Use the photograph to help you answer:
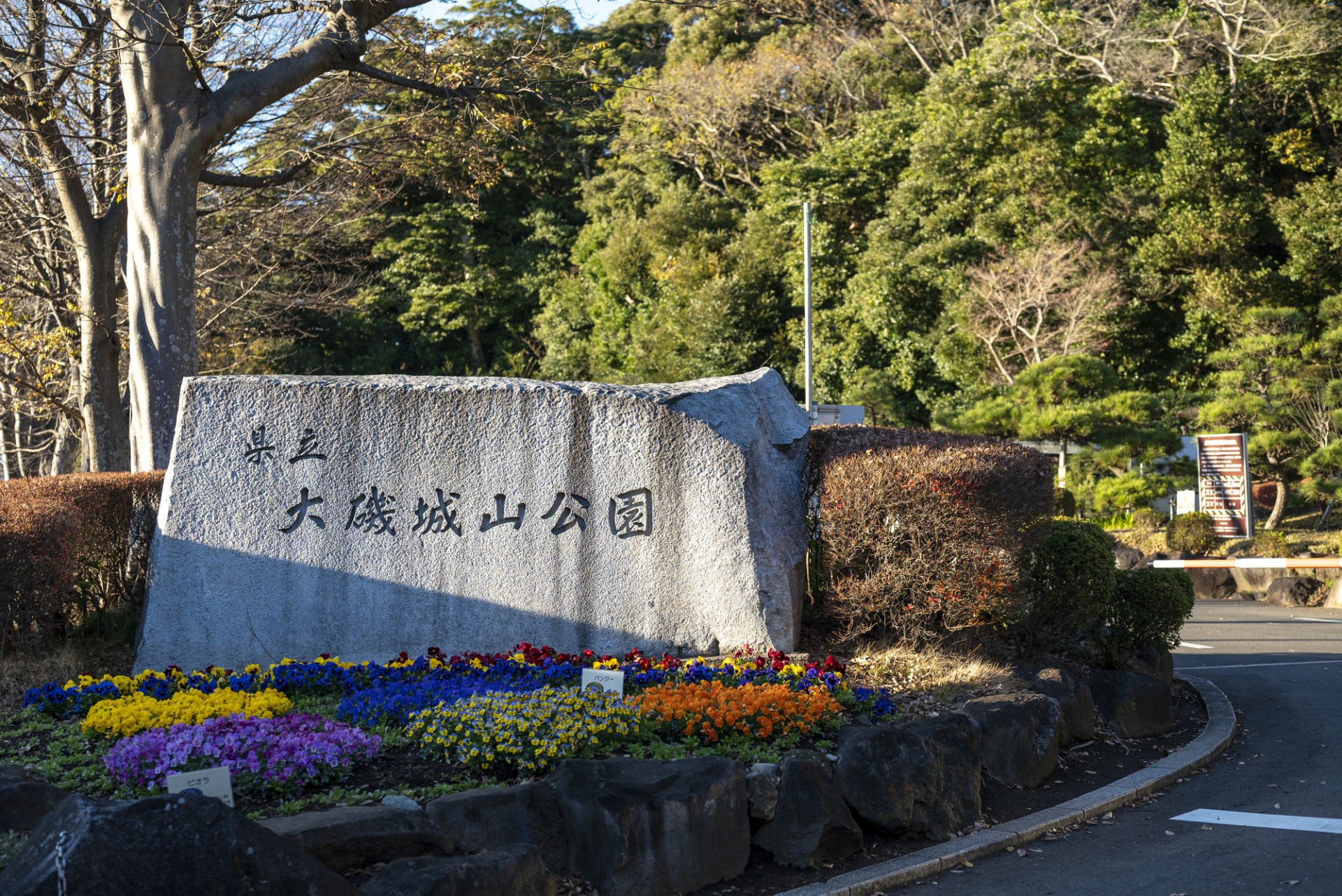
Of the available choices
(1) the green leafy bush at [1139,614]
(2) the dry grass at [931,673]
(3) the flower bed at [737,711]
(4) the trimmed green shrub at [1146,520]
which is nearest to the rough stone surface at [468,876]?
(3) the flower bed at [737,711]

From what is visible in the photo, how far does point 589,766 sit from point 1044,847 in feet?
6.99

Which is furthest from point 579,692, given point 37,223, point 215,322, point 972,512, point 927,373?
point 927,373

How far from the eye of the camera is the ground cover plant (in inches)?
171

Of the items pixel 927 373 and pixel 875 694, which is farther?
pixel 927 373

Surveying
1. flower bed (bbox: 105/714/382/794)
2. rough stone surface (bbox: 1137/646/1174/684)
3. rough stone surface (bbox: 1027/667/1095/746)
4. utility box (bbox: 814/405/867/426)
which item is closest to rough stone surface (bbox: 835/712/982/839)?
rough stone surface (bbox: 1027/667/1095/746)

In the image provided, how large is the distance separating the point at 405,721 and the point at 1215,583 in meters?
13.4

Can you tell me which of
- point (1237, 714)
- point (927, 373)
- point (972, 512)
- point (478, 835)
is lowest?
point (1237, 714)

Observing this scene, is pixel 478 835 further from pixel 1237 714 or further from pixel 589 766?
pixel 1237 714

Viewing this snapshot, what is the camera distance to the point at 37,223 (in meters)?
14.6

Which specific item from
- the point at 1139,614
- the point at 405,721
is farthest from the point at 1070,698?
the point at 405,721

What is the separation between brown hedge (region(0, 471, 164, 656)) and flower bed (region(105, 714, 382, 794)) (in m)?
2.35

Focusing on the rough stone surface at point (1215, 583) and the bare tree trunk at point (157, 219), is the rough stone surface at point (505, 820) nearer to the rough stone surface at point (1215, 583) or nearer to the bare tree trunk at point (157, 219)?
the bare tree trunk at point (157, 219)

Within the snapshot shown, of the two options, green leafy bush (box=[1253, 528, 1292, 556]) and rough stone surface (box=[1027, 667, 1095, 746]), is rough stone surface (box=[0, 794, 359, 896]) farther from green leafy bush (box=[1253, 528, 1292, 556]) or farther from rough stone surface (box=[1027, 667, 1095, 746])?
green leafy bush (box=[1253, 528, 1292, 556])

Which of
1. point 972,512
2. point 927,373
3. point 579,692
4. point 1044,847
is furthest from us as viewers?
point 927,373
